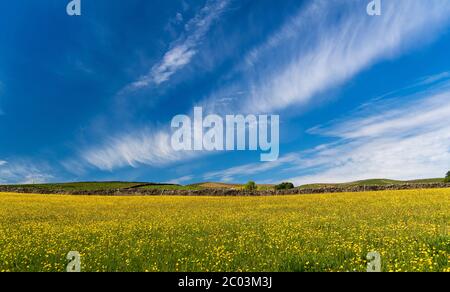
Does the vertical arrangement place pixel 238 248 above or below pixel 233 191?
above

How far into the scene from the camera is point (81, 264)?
10.7 metres

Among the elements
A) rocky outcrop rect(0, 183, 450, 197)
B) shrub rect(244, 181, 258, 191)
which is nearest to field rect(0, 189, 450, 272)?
rocky outcrop rect(0, 183, 450, 197)

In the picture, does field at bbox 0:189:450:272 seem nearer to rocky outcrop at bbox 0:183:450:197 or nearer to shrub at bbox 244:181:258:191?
rocky outcrop at bbox 0:183:450:197

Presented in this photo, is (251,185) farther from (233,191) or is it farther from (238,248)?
(238,248)

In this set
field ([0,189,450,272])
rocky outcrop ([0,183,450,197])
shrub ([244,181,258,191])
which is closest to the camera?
field ([0,189,450,272])

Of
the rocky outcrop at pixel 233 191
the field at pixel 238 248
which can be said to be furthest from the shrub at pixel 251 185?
the field at pixel 238 248

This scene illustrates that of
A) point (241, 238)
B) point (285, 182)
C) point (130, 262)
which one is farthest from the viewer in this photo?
point (285, 182)

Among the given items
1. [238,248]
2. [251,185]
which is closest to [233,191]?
[251,185]

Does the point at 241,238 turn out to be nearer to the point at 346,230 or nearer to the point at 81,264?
the point at 346,230

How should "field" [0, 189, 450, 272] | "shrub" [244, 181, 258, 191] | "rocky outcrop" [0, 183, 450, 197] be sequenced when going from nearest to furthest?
"field" [0, 189, 450, 272] < "rocky outcrop" [0, 183, 450, 197] < "shrub" [244, 181, 258, 191]

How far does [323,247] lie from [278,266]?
3019 mm

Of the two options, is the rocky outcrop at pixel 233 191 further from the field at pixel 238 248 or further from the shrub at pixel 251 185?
the field at pixel 238 248
